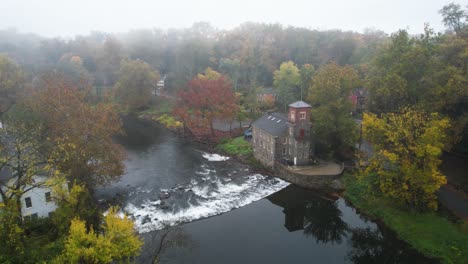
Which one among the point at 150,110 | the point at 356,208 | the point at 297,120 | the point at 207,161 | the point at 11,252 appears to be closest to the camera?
the point at 11,252

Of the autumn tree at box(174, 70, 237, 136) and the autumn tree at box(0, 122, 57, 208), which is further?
the autumn tree at box(174, 70, 237, 136)

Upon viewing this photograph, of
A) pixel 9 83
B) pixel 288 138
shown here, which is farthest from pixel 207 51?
pixel 288 138

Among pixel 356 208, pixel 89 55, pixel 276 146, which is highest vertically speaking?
pixel 89 55

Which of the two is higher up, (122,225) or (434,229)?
(122,225)

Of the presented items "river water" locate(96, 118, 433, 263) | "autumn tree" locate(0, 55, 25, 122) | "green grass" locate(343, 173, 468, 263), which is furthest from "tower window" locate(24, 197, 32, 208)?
"autumn tree" locate(0, 55, 25, 122)

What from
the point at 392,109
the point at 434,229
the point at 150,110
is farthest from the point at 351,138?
the point at 150,110

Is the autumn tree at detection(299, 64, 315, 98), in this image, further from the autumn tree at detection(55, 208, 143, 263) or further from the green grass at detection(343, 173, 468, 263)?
the autumn tree at detection(55, 208, 143, 263)

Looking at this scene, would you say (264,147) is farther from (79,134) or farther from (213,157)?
(79,134)

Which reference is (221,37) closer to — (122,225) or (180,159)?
(180,159)
